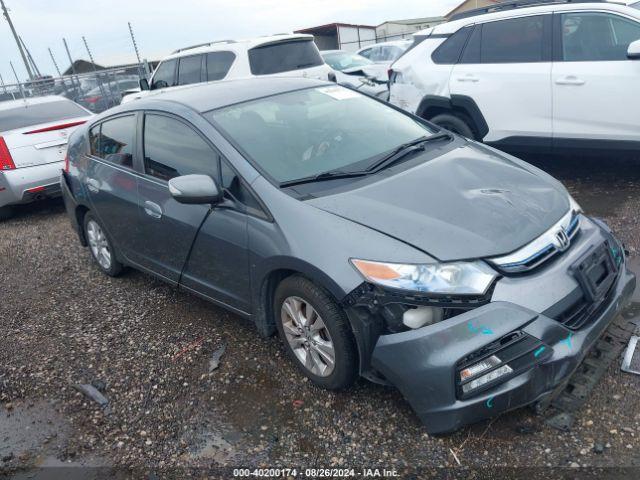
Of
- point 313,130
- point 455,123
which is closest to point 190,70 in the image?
point 455,123

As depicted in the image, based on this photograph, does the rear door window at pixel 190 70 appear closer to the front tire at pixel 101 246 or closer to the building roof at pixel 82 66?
the front tire at pixel 101 246

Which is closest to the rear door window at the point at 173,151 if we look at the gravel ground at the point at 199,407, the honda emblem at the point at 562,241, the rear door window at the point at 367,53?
the gravel ground at the point at 199,407

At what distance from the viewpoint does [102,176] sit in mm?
4336

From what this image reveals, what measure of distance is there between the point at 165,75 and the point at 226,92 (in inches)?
279

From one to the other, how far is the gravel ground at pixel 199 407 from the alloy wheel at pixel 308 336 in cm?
19

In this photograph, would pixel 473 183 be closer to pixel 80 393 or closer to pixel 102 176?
pixel 80 393

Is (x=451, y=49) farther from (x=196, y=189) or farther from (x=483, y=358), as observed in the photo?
(x=483, y=358)

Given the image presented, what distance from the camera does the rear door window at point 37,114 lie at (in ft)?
23.5

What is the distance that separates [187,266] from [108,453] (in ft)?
4.17

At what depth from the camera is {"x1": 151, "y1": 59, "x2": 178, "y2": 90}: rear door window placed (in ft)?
32.6

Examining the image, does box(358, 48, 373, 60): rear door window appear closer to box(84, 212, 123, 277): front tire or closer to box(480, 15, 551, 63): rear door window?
box(480, 15, 551, 63): rear door window

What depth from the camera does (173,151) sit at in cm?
360

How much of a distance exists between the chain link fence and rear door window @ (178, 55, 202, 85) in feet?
25.2

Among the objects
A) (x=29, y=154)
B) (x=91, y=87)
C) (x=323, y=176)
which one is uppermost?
(x=323, y=176)
